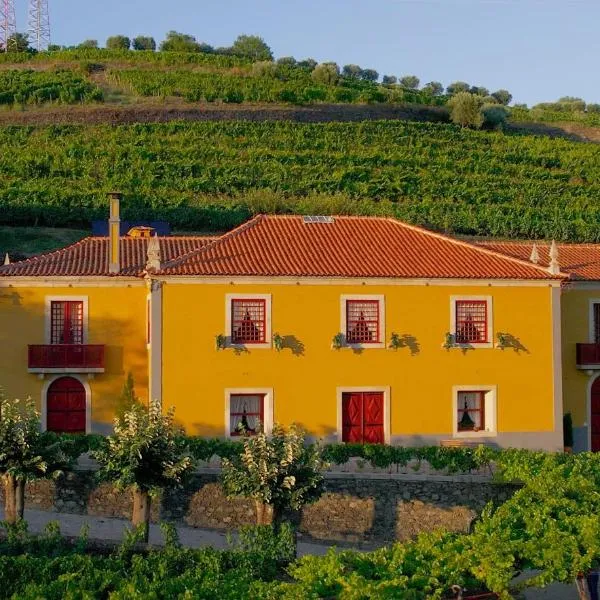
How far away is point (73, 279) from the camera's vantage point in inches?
1248

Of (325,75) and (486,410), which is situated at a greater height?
(325,75)

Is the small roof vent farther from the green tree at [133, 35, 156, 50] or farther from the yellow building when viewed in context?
the green tree at [133, 35, 156, 50]

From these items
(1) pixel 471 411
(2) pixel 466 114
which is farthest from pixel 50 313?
(2) pixel 466 114

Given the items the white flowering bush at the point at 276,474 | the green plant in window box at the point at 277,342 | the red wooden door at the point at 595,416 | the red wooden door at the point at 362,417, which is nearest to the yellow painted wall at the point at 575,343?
the red wooden door at the point at 595,416

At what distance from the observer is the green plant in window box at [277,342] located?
99.0 feet

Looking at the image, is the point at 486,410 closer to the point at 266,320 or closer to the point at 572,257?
the point at 266,320

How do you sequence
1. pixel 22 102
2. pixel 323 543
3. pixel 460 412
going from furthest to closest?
pixel 22 102, pixel 460 412, pixel 323 543

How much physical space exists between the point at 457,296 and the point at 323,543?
8973mm

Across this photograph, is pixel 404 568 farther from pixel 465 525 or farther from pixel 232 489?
pixel 465 525

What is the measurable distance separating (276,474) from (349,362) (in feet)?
24.2

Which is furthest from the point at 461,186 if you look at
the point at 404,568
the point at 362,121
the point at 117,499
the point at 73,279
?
the point at 404,568

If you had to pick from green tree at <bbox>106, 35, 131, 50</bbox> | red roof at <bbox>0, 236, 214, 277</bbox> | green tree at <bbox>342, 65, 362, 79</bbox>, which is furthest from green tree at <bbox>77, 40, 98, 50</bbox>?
red roof at <bbox>0, 236, 214, 277</bbox>

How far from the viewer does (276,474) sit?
2392 centimetres

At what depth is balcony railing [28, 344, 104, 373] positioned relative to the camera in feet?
103
